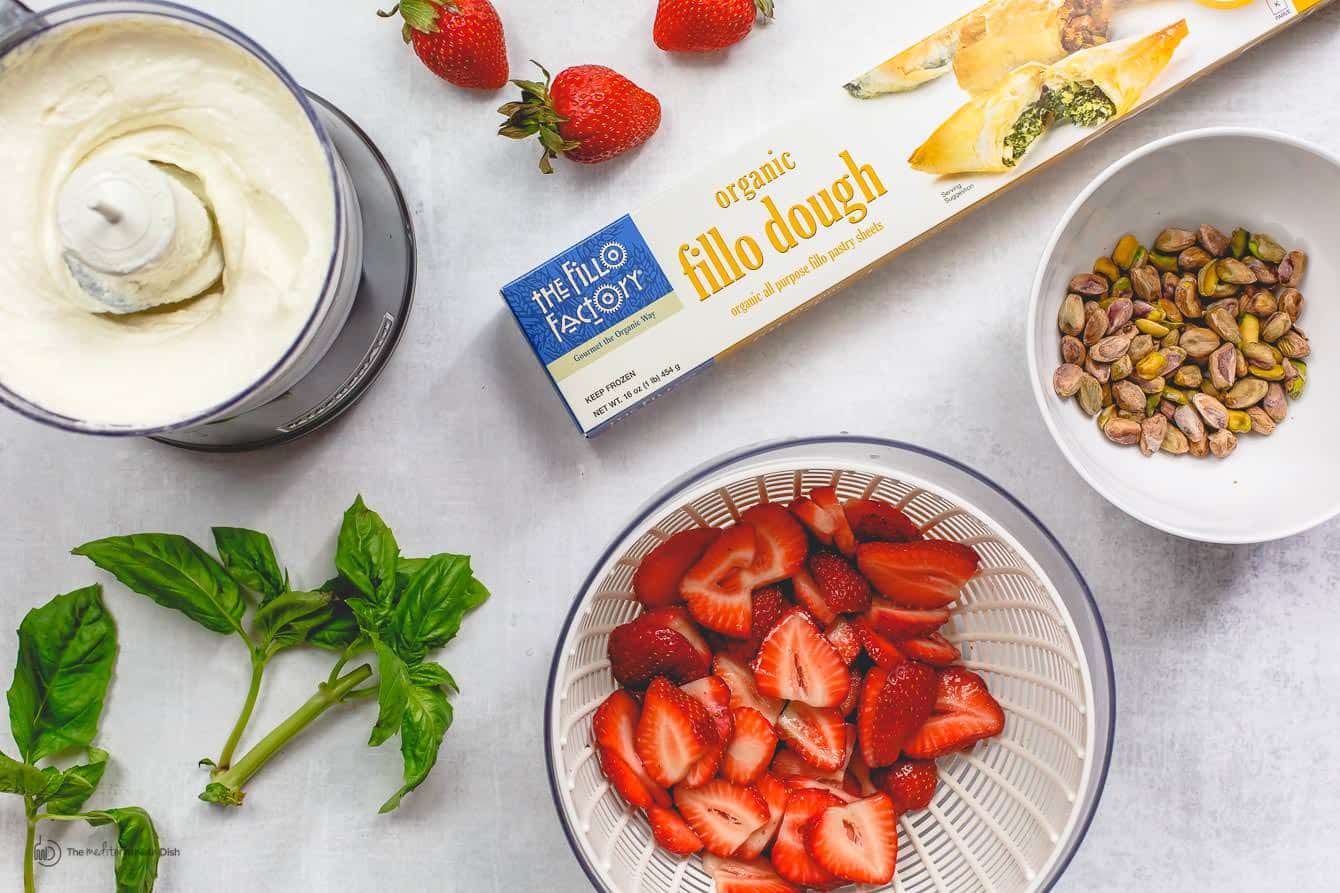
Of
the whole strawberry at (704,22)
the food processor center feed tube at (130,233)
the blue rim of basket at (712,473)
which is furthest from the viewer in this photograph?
the whole strawberry at (704,22)

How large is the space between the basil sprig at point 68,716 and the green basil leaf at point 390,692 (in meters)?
0.30

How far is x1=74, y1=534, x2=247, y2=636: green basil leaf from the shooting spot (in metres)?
1.09

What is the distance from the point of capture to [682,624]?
3.48 feet

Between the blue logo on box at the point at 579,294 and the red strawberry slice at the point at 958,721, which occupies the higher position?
the blue logo on box at the point at 579,294

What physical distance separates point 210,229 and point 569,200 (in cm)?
41

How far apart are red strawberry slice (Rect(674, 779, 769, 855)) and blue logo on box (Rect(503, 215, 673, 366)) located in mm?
453

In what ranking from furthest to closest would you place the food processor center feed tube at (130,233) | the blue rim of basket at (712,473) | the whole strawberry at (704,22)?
the whole strawberry at (704,22) < the blue rim of basket at (712,473) < the food processor center feed tube at (130,233)

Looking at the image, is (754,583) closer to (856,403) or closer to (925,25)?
(856,403)

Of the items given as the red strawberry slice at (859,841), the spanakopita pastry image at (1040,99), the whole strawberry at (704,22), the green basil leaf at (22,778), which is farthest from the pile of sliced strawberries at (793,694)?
the green basil leaf at (22,778)

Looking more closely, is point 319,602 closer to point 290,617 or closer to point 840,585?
point 290,617

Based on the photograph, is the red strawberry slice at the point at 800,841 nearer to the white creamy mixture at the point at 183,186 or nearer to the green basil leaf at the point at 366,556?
the green basil leaf at the point at 366,556

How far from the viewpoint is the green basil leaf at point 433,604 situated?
1088mm

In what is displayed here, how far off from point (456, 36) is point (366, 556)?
53cm

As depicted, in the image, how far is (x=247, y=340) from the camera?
0.82 m
